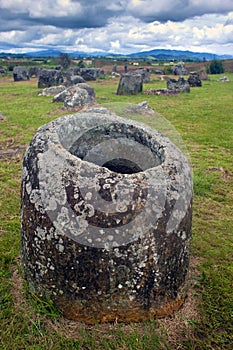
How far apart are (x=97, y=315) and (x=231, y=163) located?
710cm

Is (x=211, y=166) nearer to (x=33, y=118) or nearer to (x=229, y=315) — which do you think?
(x=229, y=315)

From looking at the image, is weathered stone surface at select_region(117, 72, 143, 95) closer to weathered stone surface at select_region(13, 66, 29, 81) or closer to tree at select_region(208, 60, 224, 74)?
weathered stone surface at select_region(13, 66, 29, 81)

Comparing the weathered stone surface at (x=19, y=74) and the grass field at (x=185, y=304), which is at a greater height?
the weathered stone surface at (x=19, y=74)

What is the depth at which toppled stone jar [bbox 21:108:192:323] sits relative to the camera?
345 centimetres

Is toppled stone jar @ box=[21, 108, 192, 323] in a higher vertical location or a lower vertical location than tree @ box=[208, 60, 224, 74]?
lower

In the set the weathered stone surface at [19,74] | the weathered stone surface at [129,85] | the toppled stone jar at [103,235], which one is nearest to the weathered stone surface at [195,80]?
the weathered stone surface at [129,85]

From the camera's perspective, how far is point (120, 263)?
Result: 347 centimetres

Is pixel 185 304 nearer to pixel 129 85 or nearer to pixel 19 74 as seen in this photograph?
pixel 129 85

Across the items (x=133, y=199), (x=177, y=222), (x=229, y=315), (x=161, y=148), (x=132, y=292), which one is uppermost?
(x=161, y=148)

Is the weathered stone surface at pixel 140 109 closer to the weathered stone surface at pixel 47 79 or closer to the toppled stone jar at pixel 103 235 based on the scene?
the toppled stone jar at pixel 103 235

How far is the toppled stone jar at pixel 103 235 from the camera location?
11.3 feet

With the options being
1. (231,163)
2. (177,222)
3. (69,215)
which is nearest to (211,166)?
(231,163)

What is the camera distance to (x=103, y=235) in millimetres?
3414

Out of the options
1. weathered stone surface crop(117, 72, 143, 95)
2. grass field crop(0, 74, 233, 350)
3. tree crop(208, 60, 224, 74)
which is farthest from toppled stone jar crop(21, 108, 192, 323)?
tree crop(208, 60, 224, 74)
